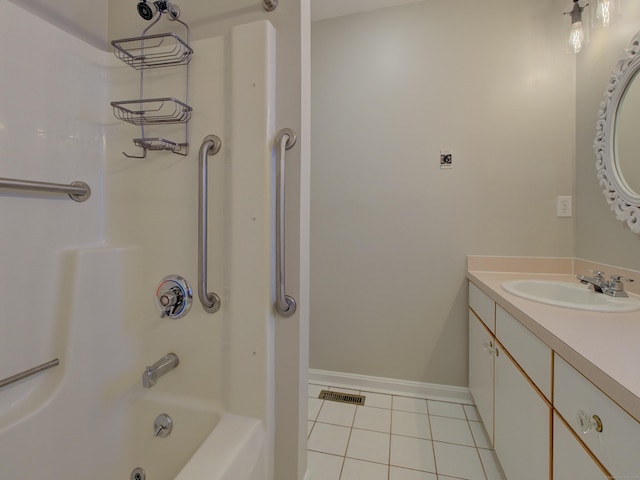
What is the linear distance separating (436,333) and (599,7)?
1.91 m

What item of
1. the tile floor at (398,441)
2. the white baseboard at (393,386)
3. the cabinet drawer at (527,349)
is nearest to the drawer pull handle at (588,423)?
the cabinet drawer at (527,349)

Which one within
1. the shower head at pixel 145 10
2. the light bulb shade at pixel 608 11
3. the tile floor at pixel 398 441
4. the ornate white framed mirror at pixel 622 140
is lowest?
the tile floor at pixel 398 441

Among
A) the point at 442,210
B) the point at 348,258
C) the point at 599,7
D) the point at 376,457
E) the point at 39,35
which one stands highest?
the point at 599,7

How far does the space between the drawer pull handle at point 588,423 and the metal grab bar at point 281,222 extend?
82cm

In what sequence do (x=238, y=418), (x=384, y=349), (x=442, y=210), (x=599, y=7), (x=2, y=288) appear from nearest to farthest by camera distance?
(x=2, y=288) < (x=238, y=418) < (x=599, y=7) < (x=442, y=210) < (x=384, y=349)

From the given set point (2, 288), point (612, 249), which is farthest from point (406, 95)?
point (2, 288)

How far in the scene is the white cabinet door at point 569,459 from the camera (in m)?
0.68

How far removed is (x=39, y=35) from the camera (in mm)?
945

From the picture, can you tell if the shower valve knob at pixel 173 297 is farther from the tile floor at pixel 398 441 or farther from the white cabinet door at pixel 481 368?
the white cabinet door at pixel 481 368

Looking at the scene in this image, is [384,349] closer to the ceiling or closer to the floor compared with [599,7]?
closer to the floor

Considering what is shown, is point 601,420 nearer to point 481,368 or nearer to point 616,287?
point 616,287

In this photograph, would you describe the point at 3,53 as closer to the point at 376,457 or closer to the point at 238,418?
the point at 238,418

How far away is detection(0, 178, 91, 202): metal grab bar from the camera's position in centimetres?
83

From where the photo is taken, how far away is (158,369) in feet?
3.12
